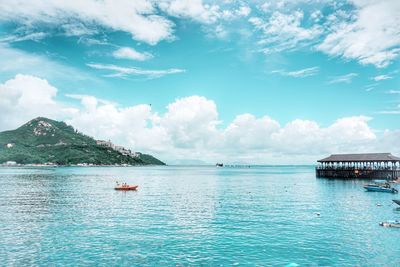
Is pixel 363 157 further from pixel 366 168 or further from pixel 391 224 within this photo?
pixel 391 224

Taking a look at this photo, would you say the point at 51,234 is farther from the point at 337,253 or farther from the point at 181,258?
the point at 337,253

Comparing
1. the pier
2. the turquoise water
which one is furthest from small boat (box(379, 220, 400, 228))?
the pier

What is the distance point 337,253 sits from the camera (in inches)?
1177

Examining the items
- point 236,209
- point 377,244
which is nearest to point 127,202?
point 236,209

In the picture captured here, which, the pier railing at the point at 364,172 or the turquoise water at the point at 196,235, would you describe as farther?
the pier railing at the point at 364,172

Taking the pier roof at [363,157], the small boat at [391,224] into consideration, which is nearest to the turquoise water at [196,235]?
the small boat at [391,224]

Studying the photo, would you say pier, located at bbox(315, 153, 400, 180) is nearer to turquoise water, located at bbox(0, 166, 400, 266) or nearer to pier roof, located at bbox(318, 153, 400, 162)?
pier roof, located at bbox(318, 153, 400, 162)

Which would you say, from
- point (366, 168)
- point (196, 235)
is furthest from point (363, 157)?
point (196, 235)

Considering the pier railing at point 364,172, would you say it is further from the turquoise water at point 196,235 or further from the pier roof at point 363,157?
the turquoise water at point 196,235

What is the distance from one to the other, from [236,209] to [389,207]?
28.9 meters

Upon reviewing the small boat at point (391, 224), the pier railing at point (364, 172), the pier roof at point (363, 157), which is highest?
the pier roof at point (363, 157)

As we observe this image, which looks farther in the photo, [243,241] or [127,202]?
[127,202]

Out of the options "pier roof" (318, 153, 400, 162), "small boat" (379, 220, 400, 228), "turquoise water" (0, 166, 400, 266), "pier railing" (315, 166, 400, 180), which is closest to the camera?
"turquoise water" (0, 166, 400, 266)

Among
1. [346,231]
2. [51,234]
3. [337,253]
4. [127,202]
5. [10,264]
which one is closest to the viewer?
[10,264]
